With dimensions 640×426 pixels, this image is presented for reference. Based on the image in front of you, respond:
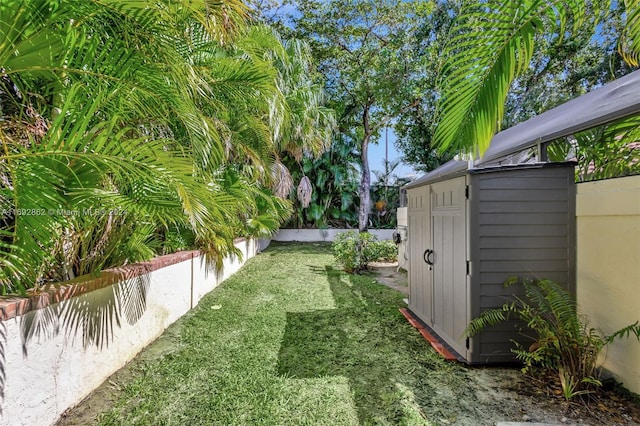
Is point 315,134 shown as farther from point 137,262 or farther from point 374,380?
point 374,380

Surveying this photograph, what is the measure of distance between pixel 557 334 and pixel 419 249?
1797mm

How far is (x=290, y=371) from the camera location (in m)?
2.65

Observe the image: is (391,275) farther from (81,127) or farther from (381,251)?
(81,127)

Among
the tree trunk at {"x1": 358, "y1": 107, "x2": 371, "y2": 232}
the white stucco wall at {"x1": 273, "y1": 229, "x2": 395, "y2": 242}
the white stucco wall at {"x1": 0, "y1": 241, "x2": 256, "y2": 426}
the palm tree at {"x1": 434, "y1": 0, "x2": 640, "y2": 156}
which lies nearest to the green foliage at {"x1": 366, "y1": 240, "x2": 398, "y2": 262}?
the tree trunk at {"x1": 358, "y1": 107, "x2": 371, "y2": 232}

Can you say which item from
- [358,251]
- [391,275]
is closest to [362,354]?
[391,275]

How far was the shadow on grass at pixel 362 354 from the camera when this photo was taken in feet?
7.37

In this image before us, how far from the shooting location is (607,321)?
2342 mm

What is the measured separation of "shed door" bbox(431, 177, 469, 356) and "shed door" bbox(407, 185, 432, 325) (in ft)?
0.58

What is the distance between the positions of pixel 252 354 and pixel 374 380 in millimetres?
1178

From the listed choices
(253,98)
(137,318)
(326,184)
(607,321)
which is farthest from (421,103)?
(137,318)

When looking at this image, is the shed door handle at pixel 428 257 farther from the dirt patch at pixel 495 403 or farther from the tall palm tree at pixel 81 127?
the tall palm tree at pixel 81 127

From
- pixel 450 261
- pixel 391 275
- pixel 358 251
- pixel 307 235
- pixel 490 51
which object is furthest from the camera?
pixel 307 235

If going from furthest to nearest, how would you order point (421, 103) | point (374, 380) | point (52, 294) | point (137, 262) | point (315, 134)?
point (421, 103) < point (315, 134) < point (137, 262) < point (374, 380) < point (52, 294)

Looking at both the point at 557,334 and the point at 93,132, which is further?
the point at 557,334
